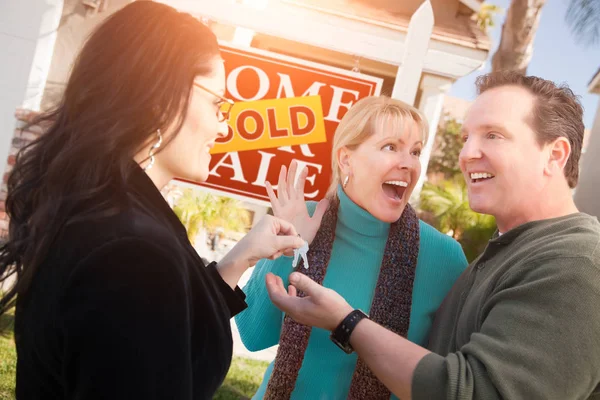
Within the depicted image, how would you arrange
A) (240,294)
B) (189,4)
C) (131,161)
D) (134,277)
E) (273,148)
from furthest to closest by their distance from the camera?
(273,148) → (189,4) → (240,294) → (131,161) → (134,277)

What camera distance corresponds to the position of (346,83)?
4277 millimetres

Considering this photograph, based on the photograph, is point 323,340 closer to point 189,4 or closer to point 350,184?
point 350,184

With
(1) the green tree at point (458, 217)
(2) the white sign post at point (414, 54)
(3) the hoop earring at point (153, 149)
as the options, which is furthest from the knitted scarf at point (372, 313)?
(1) the green tree at point (458, 217)

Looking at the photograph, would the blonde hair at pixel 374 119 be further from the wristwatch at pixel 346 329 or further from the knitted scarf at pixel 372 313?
the wristwatch at pixel 346 329

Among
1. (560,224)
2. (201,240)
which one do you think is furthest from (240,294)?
(201,240)

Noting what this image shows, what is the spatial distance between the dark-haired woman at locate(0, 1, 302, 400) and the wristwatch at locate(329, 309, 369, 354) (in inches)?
10.6

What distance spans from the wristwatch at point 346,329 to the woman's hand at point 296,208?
0.62 meters

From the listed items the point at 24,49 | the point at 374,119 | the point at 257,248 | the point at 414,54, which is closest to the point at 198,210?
the point at 24,49

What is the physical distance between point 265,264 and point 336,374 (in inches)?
18.5

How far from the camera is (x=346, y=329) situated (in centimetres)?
153

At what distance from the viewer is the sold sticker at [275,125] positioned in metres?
4.32

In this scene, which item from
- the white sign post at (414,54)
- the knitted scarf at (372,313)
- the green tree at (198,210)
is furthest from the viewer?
the green tree at (198,210)

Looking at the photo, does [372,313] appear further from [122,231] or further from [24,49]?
[24,49]

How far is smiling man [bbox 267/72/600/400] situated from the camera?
4.25ft
